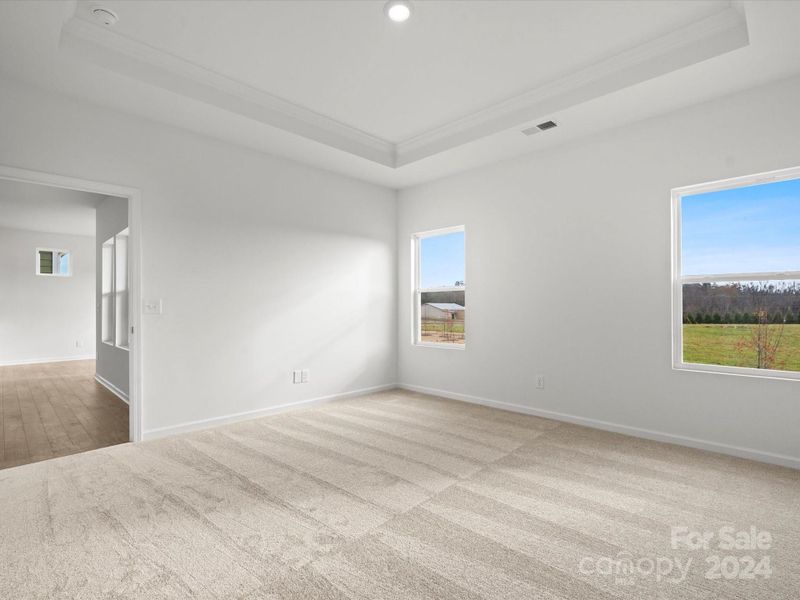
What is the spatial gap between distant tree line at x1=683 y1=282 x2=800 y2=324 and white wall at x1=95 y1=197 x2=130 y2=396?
18.8 ft

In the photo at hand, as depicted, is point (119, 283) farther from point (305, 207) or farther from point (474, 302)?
point (474, 302)

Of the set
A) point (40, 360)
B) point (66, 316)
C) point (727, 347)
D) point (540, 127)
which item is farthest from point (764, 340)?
point (40, 360)

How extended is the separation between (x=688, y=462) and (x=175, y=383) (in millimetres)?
4098

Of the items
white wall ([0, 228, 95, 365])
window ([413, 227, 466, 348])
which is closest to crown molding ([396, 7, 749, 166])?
window ([413, 227, 466, 348])

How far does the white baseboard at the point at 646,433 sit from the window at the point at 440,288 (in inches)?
28.7

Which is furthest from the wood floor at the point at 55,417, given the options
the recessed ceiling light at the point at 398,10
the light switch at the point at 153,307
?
the recessed ceiling light at the point at 398,10

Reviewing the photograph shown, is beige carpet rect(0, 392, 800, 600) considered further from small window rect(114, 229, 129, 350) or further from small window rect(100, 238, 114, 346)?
small window rect(100, 238, 114, 346)

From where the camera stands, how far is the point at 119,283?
5.90m

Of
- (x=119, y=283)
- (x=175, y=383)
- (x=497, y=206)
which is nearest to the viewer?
(x=175, y=383)

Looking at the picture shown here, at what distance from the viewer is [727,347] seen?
331cm

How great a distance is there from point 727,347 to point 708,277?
56 cm

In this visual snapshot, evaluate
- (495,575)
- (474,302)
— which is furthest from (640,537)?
(474,302)

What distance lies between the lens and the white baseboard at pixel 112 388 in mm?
5244

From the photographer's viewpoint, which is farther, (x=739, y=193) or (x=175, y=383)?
(x=175, y=383)
